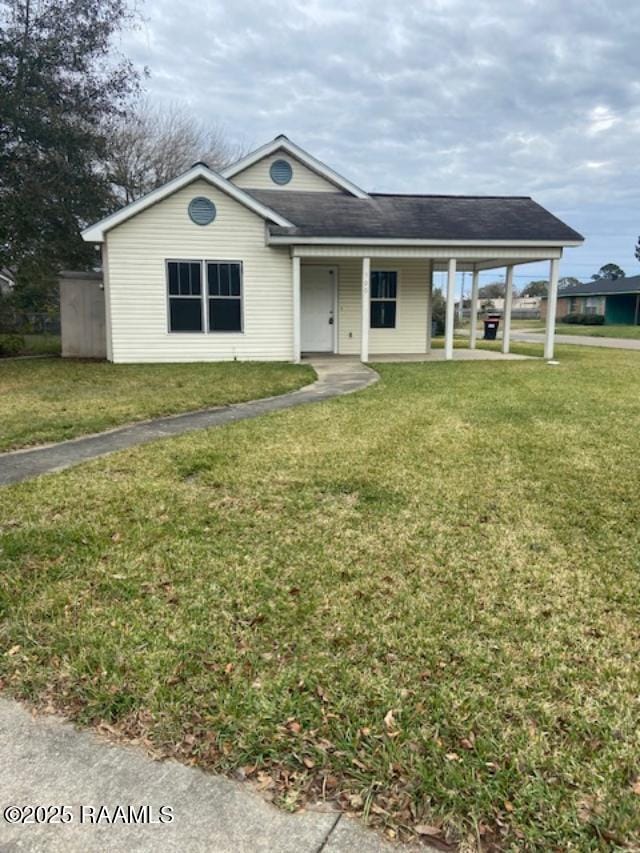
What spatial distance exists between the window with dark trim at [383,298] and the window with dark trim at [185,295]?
16.9 feet

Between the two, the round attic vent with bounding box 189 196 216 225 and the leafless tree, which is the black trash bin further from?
the round attic vent with bounding box 189 196 216 225

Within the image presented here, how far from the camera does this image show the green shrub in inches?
629

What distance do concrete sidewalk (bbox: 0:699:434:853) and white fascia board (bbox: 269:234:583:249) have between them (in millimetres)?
12678

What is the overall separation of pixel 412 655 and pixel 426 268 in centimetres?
1535

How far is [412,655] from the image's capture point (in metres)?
2.63

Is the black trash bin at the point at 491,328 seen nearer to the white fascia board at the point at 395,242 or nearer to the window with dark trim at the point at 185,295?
the white fascia board at the point at 395,242

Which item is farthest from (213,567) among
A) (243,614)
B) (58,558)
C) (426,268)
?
(426,268)

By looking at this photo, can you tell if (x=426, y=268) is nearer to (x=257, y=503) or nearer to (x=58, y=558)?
(x=257, y=503)

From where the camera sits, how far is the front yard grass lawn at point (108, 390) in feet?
23.1

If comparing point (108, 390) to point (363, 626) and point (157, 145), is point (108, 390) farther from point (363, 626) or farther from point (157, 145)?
point (157, 145)

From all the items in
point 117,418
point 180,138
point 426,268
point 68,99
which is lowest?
point 117,418

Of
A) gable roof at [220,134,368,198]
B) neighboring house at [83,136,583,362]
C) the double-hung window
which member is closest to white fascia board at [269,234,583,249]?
neighboring house at [83,136,583,362]

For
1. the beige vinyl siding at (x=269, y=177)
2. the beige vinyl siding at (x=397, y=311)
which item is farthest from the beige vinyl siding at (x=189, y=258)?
the beige vinyl siding at (x=269, y=177)

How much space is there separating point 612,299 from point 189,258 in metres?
41.4
